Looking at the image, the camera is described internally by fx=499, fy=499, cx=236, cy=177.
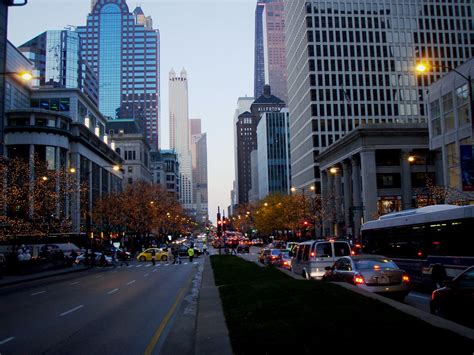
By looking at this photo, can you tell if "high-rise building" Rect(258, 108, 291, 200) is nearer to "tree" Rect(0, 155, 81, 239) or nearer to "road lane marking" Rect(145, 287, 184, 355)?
"tree" Rect(0, 155, 81, 239)

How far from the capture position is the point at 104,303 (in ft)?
61.8

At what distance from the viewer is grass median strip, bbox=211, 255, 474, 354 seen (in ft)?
25.9

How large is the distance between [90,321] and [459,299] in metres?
9.85

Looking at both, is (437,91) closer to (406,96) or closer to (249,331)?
(249,331)

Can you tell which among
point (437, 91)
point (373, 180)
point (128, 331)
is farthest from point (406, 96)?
point (128, 331)

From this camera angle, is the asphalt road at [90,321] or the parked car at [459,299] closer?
the asphalt road at [90,321]

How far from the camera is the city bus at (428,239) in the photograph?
1756 cm

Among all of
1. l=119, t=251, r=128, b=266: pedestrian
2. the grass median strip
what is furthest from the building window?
the grass median strip

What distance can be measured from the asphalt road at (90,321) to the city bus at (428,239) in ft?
31.8

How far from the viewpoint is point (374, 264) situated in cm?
1611

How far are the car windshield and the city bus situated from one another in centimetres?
306

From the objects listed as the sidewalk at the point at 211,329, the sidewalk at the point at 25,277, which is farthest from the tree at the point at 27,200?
the sidewalk at the point at 211,329

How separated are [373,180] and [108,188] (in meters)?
53.4

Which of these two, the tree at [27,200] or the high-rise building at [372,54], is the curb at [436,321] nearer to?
the tree at [27,200]
